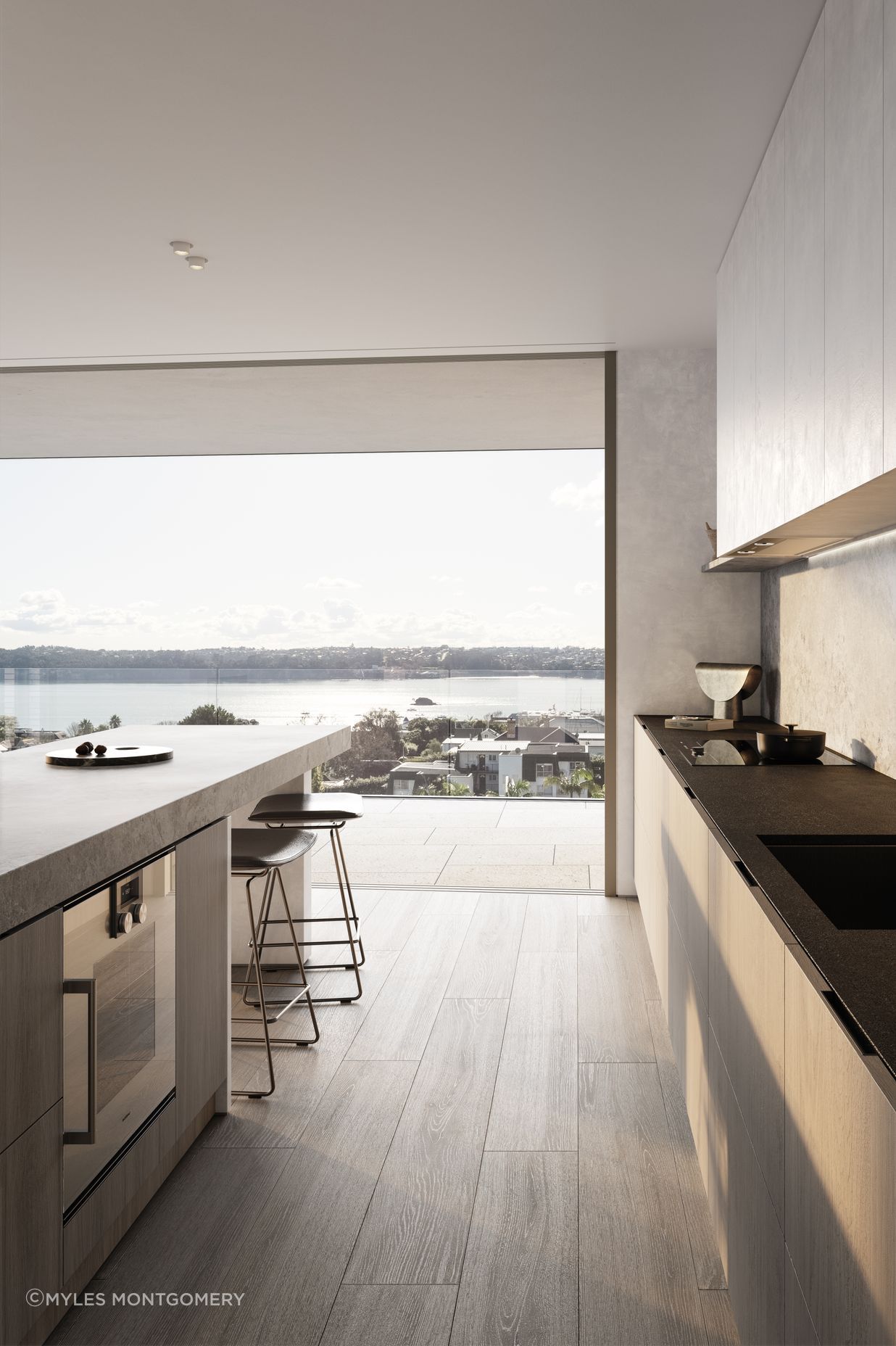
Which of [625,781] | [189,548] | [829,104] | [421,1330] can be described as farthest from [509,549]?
[421,1330]

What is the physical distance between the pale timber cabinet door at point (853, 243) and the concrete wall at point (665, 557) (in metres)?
2.69

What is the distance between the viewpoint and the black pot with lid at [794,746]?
3131 mm

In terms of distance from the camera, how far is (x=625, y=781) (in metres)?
4.93

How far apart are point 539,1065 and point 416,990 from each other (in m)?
0.76

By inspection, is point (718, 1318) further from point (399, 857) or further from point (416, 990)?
point (399, 857)

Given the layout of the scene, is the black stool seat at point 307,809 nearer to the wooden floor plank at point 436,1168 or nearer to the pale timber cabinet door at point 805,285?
the wooden floor plank at point 436,1168

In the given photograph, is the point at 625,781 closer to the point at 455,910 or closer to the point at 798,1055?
the point at 455,910

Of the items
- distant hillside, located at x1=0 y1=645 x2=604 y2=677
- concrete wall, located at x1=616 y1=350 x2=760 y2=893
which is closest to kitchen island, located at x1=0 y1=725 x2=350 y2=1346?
concrete wall, located at x1=616 y1=350 x2=760 y2=893

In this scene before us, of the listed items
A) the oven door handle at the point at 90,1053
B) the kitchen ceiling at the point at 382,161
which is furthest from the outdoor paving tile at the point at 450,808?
the oven door handle at the point at 90,1053

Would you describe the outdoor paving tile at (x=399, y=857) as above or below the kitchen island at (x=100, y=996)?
below

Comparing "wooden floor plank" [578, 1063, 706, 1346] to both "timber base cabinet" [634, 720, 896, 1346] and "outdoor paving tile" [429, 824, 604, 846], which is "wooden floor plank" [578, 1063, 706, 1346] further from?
"outdoor paving tile" [429, 824, 604, 846]

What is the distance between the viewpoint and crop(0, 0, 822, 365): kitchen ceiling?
2338 millimetres

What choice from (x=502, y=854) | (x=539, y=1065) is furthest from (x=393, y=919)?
(x=539, y=1065)

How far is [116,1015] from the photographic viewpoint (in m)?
1.94
